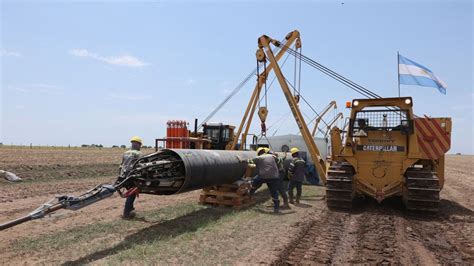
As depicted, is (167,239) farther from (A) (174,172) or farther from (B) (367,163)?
(B) (367,163)

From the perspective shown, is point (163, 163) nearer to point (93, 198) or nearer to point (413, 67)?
point (93, 198)

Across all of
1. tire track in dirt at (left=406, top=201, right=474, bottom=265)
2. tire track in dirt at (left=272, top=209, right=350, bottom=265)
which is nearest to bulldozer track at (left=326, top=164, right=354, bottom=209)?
tire track in dirt at (left=272, top=209, right=350, bottom=265)

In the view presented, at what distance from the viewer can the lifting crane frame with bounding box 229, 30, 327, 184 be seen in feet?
46.2

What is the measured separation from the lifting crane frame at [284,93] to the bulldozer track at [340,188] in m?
3.31

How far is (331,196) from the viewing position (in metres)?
10.3

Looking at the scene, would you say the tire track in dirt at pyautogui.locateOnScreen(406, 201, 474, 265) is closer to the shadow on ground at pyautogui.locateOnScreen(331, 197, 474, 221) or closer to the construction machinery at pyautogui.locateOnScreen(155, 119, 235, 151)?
the shadow on ground at pyautogui.locateOnScreen(331, 197, 474, 221)

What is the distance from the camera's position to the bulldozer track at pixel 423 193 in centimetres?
935

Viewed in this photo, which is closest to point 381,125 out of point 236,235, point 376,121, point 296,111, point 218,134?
point 376,121

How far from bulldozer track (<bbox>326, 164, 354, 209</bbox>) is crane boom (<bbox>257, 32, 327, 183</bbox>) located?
3308 millimetres

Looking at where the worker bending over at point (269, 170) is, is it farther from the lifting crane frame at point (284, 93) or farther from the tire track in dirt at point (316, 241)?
the lifting crane frame at point (284, 93)

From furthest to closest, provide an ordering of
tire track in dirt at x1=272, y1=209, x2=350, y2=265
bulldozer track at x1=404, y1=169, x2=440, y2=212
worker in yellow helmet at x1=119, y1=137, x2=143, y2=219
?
bulldozer track at x1=404, y1=169, x2=440, y2=212 → worker in yellow helmet at x1=119, y1=137, x2=143, y2=219 → tire track in dirt at x1=272, y1=209, x2=350, y2=265

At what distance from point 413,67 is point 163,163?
936 centimetres

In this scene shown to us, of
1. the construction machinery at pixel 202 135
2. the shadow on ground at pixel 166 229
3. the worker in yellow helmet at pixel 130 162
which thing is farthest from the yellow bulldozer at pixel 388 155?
the construction machinery at pixel 202 135

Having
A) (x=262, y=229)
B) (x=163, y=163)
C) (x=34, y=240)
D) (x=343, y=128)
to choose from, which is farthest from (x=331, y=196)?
(x=34, y=240)
